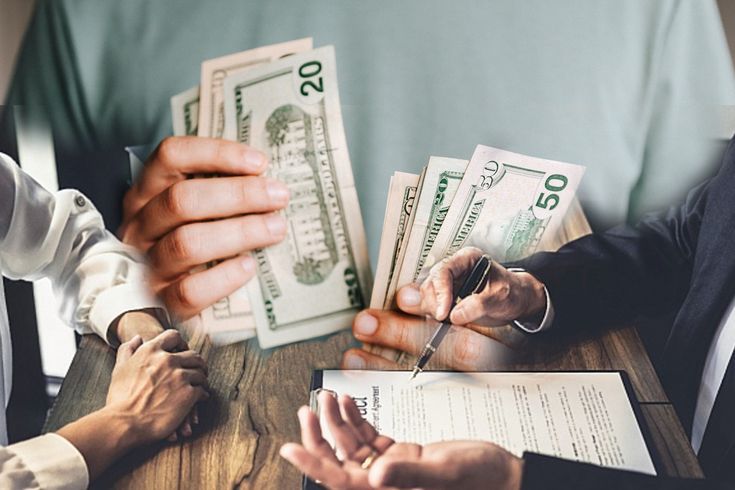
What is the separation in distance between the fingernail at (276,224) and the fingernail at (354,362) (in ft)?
0.75

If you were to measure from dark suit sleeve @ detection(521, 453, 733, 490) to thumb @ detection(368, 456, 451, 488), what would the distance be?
0.13 metres

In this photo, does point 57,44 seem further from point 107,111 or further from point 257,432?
point 257,432

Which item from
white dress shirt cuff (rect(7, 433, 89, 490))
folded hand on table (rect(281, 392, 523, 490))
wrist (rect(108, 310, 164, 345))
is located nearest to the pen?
folded hand on table (rect(281, 392, 523, 490))

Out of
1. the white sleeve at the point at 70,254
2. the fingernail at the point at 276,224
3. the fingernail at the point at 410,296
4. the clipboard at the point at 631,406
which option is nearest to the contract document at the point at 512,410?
the clipboard at the point at 631,406

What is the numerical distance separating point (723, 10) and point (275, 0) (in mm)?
698

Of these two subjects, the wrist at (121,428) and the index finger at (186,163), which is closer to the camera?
the wrist at (121,428)

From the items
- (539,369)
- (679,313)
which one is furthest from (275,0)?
(679,313)

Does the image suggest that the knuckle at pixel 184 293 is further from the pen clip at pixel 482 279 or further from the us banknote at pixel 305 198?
the pen clip at pixel 482 279

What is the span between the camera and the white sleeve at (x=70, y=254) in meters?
1.24

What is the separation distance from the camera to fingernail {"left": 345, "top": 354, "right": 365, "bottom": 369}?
134 centimetres

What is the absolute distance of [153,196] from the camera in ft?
4.39

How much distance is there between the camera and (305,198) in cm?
136

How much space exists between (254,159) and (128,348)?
0.35 m

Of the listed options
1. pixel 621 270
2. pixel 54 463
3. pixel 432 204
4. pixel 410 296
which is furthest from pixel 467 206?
pixel 54 463
